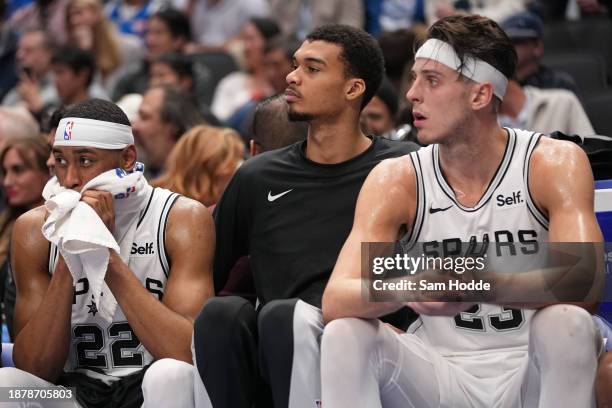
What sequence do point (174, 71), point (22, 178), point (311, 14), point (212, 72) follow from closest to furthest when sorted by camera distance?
1. point (22, 178)
2. point (174, 71)
3. point (212, 72)
4. point (311, 14)

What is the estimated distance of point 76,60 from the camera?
32.2ft

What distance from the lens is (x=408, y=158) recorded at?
4.42 metres

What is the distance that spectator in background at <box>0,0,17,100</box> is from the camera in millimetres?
11004

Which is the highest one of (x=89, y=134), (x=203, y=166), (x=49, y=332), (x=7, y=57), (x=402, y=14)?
(x=402, y=14)

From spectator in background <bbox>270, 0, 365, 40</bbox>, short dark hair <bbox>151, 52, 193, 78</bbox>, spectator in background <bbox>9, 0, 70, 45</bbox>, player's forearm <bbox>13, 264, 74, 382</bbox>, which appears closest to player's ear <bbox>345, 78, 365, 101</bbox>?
player's forearm <bbox>13, 264, 74, 382</bbox>

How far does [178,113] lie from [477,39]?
3.79 meters

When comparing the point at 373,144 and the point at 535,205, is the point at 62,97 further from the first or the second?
the point at 535,205

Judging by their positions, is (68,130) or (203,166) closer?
(68,130)

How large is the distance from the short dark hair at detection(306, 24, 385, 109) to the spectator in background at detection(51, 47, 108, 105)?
507 centimetres

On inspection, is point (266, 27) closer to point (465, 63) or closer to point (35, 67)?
point (35, 67)

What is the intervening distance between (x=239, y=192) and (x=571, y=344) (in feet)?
5.83

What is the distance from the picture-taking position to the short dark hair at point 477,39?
4316 mm

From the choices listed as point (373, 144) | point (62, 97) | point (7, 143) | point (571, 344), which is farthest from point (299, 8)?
point (571, 344)

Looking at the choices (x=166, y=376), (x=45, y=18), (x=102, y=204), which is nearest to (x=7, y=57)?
(x=45, y=18)
